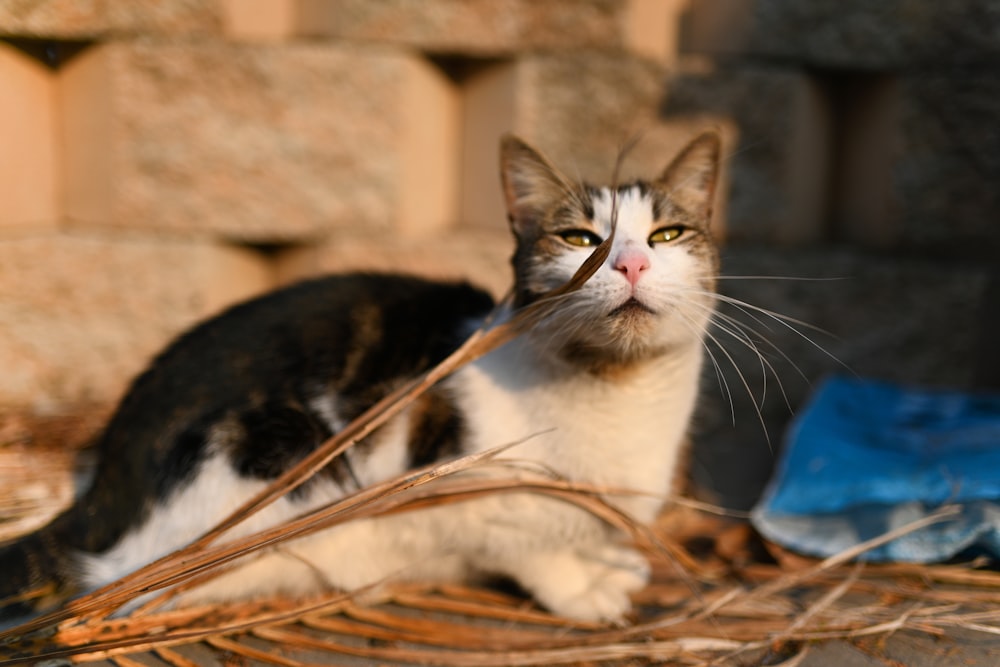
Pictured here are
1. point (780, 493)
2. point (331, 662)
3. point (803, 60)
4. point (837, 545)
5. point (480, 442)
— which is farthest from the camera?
point (803, 60)

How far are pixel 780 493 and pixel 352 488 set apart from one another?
44.6 inches

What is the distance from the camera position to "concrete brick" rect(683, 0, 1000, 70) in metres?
2.62

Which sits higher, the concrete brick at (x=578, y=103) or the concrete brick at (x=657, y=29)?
the concrete brick at (x=657, y=29)

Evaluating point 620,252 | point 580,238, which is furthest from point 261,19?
point 620,252

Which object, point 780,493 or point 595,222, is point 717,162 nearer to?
point 595,222

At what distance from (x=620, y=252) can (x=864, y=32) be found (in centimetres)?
177

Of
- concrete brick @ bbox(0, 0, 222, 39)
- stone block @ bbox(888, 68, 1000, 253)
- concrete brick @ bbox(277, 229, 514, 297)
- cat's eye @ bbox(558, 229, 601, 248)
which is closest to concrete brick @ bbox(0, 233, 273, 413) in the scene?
concrete brick @ bbox(277, 229, 514, 297)

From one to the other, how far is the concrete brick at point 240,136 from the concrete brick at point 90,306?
10 centimetres

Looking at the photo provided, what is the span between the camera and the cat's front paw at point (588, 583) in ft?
5.57

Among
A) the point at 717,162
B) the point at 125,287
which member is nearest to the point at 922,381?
the point at 717,162

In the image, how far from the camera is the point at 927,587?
70.8 inches

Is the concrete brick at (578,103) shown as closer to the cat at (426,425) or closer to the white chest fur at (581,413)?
the cat at (426,425)

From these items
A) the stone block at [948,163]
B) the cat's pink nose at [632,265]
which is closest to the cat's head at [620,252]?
the cat's pink nose at [632,265]

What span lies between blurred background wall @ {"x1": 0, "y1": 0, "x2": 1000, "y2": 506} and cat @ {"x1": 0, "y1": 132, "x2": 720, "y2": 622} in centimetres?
73
